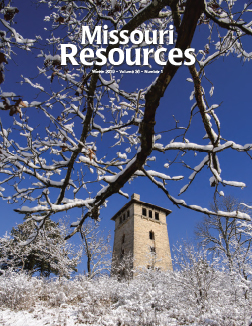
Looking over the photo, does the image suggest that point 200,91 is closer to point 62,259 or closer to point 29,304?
point 29,304

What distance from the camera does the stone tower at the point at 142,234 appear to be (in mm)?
19812

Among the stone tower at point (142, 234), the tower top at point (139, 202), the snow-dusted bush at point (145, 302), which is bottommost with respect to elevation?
the snow-dusted bush at point (145, 302)

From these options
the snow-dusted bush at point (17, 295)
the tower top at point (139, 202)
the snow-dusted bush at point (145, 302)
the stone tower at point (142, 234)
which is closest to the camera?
the snow-dusted bush at point (145, 302)

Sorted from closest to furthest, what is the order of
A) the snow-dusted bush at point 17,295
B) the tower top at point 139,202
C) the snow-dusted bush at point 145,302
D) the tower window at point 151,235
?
the snow-dusted bush at point 145,302, the snow-dusted bush at point 17,295, the tower window at point 151,235, the tower top at point 139,202

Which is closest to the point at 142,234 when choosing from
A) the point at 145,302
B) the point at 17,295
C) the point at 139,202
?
the point at 139,202

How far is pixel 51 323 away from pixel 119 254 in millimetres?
17043

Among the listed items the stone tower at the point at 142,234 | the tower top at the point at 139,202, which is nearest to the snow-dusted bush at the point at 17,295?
the stone tower at the point at 142,234

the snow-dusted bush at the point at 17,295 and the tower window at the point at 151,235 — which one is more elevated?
the tower window at the point at 151,235

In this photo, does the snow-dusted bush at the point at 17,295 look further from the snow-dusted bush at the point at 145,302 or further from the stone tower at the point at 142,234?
the stone tower at the point at 142,234

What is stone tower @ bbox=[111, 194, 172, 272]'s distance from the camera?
19.8 m

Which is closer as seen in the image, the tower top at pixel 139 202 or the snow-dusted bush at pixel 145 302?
the snow-dusted bush at pixel 145 302

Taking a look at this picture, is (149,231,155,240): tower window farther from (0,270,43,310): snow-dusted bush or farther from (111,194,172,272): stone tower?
(0,270,43,310): snow-dusted bush

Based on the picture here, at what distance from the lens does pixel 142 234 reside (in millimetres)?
21547

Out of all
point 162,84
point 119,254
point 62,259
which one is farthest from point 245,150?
point 119,254
